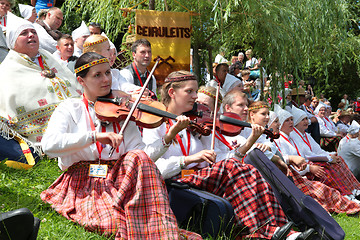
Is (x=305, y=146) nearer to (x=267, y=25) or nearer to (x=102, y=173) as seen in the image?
(x=267, y=25)

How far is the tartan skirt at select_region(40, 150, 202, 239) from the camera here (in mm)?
2871

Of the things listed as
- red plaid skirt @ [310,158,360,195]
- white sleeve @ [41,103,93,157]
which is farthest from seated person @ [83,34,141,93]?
red plaid skirt @ [310,158,360,195]

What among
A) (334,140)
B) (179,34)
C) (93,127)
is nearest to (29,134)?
(93,127)

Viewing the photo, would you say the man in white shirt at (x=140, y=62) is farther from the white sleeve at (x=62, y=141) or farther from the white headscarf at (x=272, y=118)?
the white sleeve at (x=62, y=141)

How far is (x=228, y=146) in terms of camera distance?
14.0 feet

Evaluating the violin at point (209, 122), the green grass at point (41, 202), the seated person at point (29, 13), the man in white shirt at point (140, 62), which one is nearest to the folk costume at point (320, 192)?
the green grass at point (41, 202)

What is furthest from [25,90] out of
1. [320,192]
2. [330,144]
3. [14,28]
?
[330,144]

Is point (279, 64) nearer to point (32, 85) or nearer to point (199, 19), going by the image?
point (199, 19)

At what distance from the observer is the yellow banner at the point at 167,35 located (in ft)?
22.6

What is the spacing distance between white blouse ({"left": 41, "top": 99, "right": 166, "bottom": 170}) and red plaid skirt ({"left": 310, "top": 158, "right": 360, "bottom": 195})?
3075mm

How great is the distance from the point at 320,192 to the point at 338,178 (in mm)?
789

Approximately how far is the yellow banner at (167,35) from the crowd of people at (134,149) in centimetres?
101

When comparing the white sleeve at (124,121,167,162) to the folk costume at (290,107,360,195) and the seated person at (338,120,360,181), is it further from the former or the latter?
the seated person at (338,120,360,181)

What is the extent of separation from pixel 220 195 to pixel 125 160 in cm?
95
